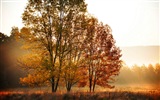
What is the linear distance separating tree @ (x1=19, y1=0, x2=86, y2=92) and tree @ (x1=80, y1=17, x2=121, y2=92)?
5.26m

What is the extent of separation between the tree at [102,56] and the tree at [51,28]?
5.26 m

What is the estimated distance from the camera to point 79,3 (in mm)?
22078

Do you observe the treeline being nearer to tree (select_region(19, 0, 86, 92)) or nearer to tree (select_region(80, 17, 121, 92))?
tree (select_region(80, 17, 121, 92))

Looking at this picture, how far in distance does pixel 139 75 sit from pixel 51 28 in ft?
291

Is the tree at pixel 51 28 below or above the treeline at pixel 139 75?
above

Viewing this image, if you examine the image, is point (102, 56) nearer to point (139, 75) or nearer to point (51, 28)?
point (51, 28)

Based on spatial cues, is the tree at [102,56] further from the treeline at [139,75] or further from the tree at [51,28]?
the treeline at [139,75]

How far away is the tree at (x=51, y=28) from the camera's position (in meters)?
20.8

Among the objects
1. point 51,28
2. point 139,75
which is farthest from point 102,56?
point 139,75

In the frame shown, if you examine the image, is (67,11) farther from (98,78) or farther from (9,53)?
(9,53)

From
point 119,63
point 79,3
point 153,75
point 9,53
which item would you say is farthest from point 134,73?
point 79,3

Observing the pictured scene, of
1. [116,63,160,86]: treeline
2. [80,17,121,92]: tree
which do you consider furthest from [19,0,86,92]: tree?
[116,63,160,86]: treeline

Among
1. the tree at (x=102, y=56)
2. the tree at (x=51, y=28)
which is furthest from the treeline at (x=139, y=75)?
the tree at (x=51, y=28)

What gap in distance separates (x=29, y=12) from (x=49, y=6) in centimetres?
210
